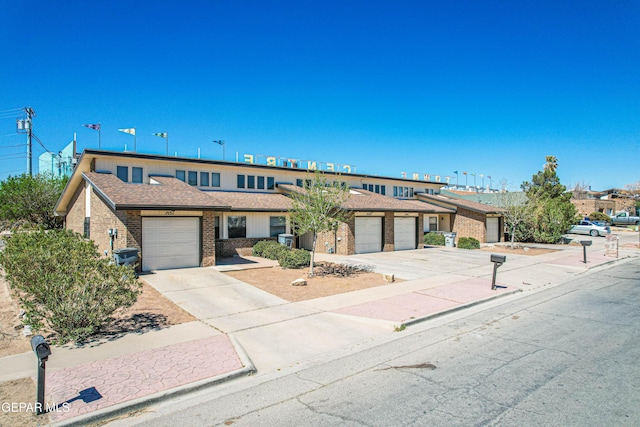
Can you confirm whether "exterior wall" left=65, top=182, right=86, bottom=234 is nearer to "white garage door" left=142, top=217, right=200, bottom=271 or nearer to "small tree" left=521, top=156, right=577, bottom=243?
"white garage door" left=142, top=217, right=200, bottom=271

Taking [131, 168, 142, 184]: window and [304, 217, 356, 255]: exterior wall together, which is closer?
[131, 168, 142, 184]: window

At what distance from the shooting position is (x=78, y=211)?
2319 cm

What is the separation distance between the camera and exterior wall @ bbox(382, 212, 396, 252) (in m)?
25.3

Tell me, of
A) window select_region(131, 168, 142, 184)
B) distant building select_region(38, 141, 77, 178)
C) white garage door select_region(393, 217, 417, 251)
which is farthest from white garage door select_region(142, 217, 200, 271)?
distant building select_region(38, 141, 77, 178)

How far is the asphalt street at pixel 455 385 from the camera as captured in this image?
15.9 ft

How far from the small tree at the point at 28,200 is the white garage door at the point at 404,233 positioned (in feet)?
95.2

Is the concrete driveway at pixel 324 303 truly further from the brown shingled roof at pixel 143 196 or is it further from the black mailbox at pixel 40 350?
the black mailbox at pixel 40 350

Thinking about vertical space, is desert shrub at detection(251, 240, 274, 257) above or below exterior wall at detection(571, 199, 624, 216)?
below

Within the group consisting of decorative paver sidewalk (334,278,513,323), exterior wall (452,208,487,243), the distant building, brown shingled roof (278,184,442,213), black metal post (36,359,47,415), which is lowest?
decorative paver sidewalk (334,278,513,323)

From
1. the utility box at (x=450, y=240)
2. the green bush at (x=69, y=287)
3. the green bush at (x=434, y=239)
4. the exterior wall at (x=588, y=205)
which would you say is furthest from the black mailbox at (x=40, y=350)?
the exterior wall at (x=588, y=205)

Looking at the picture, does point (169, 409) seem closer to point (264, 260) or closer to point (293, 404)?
point (293, 404)

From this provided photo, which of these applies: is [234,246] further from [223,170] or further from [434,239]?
[434,239]

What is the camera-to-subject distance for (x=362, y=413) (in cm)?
496

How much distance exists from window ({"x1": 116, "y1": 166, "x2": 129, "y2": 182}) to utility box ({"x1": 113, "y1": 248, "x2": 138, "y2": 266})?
861 centimetres
